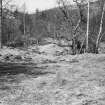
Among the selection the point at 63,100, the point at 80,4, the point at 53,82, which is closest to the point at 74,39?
the point at 80,4

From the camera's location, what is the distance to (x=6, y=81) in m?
7.14

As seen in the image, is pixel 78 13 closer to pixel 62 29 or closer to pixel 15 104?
pixel 62 29

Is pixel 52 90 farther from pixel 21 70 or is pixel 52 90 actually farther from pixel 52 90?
pixel 21 70

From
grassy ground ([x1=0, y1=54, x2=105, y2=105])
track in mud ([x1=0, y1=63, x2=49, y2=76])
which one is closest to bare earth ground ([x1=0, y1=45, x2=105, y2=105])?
grassy ground ([x1=0, y1=54, x2=105, y2=105])

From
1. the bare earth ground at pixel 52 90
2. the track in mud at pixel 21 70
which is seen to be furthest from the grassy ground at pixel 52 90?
the track in mud at pixel 21 70

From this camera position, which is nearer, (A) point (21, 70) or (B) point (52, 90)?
(B) point (52, 90)

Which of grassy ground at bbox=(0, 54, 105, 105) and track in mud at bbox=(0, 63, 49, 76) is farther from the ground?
grassy ground at bbox=(0, 54, 105, 105)

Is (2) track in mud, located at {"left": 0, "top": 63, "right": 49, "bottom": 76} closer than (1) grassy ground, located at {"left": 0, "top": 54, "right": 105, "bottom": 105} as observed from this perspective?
No

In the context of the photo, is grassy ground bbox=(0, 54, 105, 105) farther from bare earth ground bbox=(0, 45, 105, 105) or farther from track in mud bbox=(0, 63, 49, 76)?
track in mud bbox=(0, 63, 49, 76)

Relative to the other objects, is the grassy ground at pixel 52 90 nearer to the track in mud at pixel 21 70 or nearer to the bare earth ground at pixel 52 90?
the bare earth ground at pixel 52 90

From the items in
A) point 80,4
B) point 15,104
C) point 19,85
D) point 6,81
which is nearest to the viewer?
point 15,104

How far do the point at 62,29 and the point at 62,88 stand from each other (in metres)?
14.3

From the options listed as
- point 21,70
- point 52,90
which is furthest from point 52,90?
point 21,70

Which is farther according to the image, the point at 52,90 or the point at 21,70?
the point at 21,70
